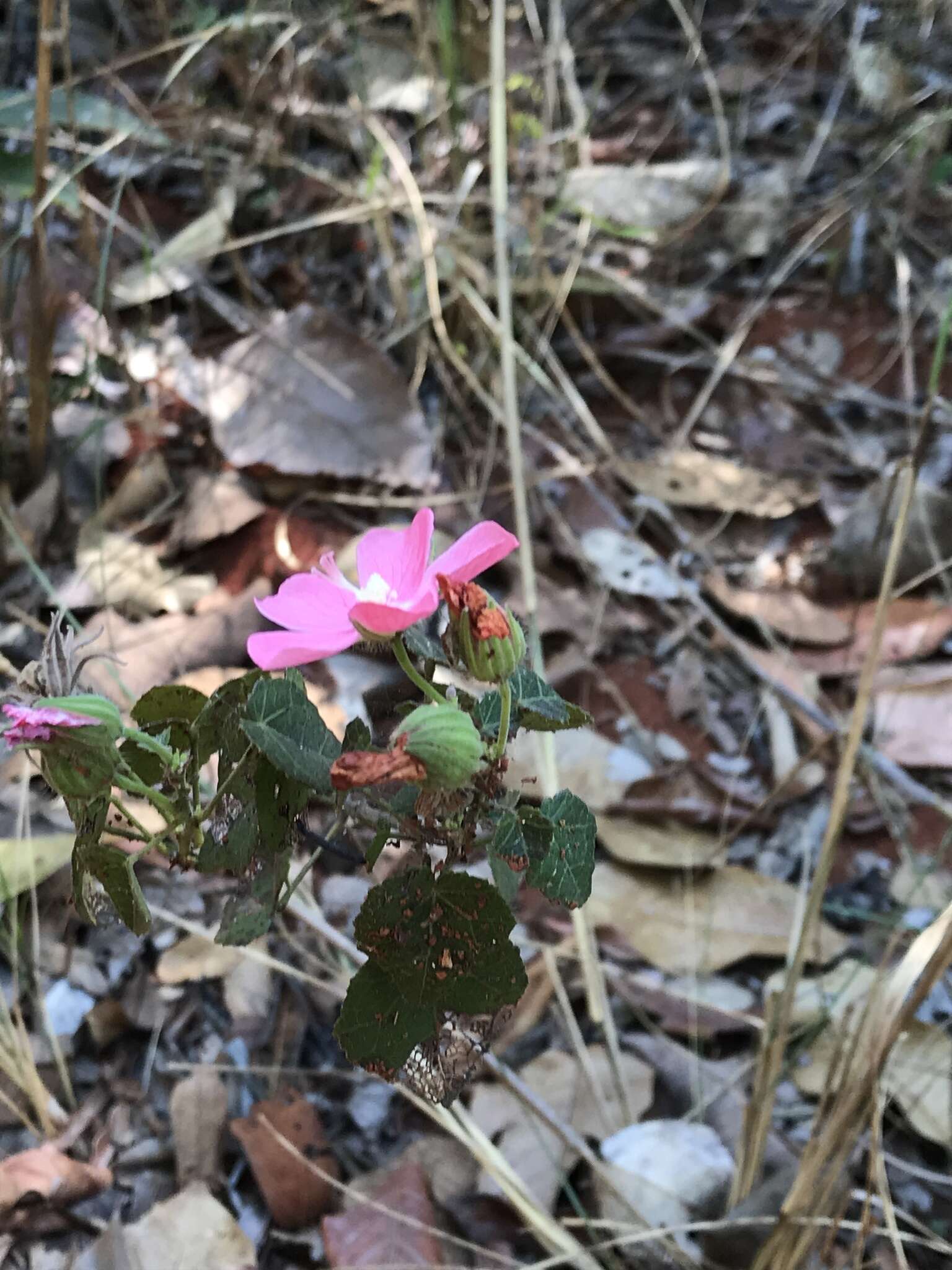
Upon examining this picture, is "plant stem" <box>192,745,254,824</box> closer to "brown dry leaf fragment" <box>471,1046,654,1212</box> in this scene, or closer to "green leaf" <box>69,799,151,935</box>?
"green leaf" <box>69,799,151,935</box>

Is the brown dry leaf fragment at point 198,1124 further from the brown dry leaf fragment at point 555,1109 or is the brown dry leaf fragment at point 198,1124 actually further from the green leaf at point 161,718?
the green leaf at point 161,718

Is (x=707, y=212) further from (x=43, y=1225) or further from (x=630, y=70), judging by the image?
(x=43, y=1225)

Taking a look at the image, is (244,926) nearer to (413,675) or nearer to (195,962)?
(413,675)

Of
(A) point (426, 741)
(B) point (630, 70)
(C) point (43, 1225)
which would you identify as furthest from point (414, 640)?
(B) point (630, 70)

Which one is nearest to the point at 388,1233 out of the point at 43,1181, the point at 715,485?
the point at 43,1181

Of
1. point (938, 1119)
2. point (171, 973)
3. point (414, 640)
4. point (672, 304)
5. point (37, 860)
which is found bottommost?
point (938, 1119)

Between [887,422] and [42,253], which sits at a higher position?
[42,253]

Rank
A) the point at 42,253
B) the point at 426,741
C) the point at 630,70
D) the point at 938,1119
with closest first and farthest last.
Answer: the point at 426,741
the point at 938,1119
the point at 42,253
the point at 630,70
